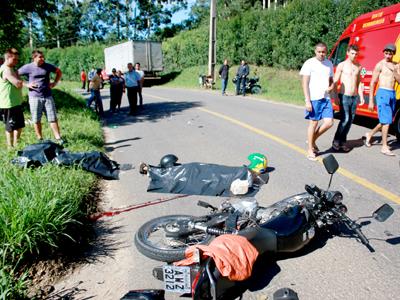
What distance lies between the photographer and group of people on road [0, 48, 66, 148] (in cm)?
650

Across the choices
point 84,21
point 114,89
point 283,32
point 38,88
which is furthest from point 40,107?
point 84,21

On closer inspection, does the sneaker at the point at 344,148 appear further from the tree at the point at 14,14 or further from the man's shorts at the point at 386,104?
the tree at the point at 14,14

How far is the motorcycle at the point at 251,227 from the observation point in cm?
270

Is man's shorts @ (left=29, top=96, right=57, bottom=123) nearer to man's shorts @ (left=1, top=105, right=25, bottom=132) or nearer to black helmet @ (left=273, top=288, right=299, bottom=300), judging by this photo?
man's shorts @ (left=1, top=105, right=25, bottom=132)

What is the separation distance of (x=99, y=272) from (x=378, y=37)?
8.24 meters

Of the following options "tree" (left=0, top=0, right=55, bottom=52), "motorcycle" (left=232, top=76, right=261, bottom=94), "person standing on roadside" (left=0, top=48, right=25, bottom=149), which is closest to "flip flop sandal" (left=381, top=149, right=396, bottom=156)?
"person standing on roadside" (left=0, top=48, right=25, bottom=149)

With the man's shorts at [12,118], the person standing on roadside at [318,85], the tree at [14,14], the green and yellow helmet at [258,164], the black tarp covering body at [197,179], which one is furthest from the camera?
the tree at [14,14]

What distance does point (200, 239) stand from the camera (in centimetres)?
326

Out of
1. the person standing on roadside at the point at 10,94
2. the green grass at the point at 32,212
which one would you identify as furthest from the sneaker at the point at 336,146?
the person standing on roadside at the point at 10,94

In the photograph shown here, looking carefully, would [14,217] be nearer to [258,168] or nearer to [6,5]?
[258,168]

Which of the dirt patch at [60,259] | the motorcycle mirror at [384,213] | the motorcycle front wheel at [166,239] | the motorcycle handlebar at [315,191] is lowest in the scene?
the dirt patch at [60,259]

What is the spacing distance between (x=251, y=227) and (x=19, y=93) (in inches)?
222

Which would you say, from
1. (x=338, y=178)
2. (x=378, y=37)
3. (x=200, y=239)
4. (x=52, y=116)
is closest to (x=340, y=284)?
(x=200, y=239)

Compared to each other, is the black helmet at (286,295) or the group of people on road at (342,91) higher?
the group of people on road at (342,91)
